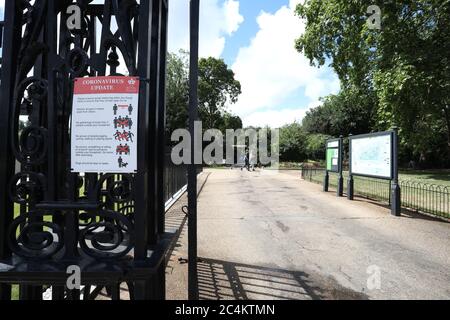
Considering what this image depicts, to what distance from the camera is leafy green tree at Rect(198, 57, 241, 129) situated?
52.2m

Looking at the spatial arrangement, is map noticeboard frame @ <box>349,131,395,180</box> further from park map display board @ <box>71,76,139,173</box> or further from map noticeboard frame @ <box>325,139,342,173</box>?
park map display board @ <box>71,76,139,173</box>

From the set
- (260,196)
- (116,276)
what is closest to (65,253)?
Answer: (116,276)

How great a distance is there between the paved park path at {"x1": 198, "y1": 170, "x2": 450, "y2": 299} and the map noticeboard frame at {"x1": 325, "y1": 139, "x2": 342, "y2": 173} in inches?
163

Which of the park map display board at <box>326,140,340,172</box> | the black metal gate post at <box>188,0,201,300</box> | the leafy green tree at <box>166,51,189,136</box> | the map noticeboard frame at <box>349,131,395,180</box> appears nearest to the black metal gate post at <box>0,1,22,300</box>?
the black metal gate post at <box>188,0,201,300</box>

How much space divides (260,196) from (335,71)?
11.2m

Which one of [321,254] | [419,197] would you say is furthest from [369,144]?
[321,254]

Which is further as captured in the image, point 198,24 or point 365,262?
point 365,262

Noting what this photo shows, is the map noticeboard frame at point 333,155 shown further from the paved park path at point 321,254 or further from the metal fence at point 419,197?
the paved park path at point 321,254

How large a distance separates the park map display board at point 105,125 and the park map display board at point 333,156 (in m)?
13.3

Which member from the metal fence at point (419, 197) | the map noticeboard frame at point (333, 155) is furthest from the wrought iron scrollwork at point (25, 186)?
the map noticeboard frame at point (333, 155)

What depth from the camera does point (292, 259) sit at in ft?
18.7

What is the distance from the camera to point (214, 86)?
52.7 m

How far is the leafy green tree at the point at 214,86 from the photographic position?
52219mm

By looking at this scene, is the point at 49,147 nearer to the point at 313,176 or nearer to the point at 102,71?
the point at 102,71
